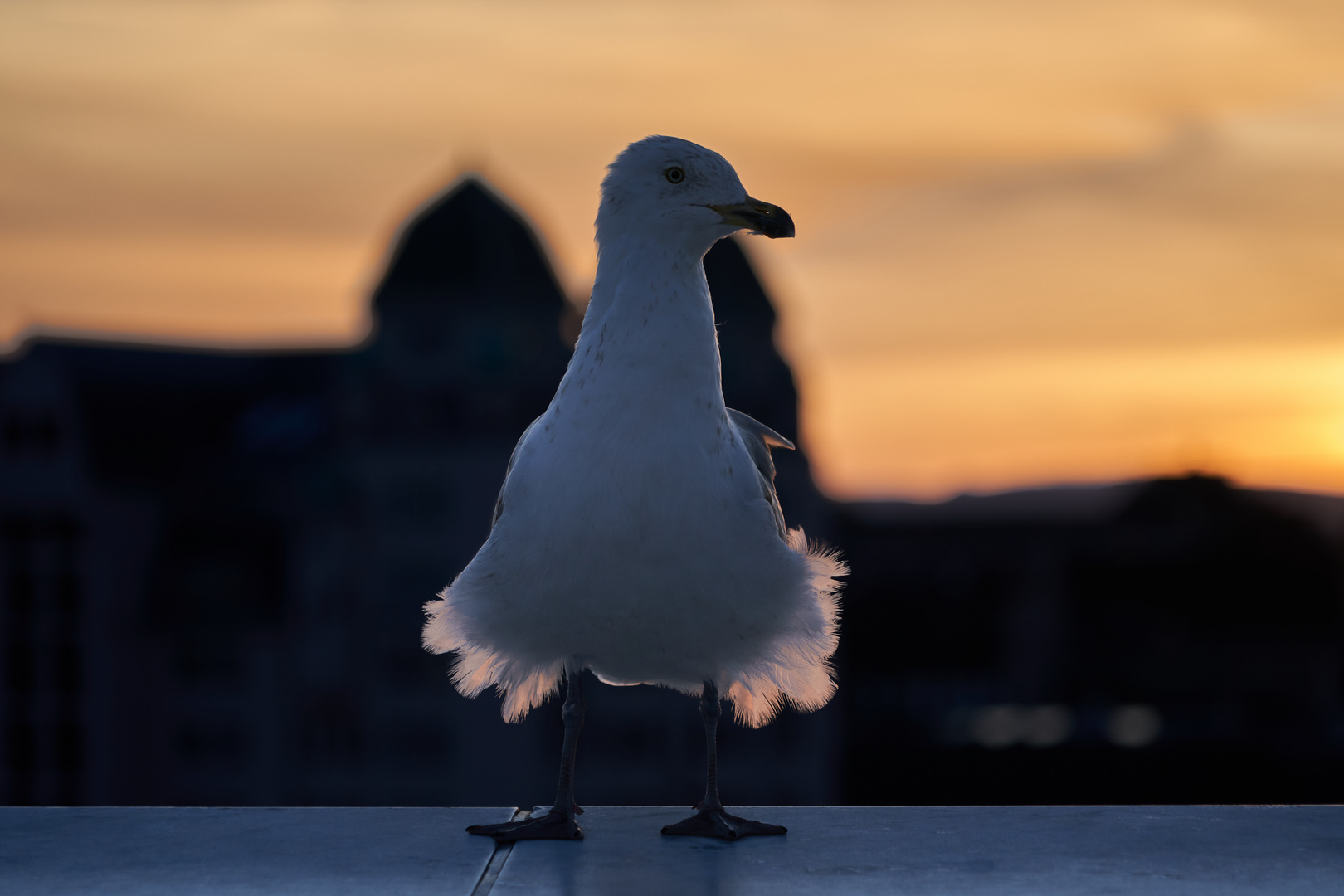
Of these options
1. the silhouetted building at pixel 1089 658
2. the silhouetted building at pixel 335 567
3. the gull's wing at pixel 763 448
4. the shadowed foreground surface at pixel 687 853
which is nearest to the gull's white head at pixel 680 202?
the gull's wing at pixel 763 448

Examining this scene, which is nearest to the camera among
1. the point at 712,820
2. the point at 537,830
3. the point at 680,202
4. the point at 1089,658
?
the point at 537,830

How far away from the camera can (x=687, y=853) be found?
547 cm

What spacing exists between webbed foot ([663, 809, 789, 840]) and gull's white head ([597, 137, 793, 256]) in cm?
234

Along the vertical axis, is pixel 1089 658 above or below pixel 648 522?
below

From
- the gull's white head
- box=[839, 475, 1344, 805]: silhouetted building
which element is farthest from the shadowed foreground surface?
box=[839, 475, 1344, 805]: silhouetted building

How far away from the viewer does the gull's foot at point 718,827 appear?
5750 millimetres

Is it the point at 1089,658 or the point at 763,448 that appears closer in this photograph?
the point at 763,448

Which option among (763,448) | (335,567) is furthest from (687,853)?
(335,567)

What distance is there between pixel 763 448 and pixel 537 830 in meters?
2.25

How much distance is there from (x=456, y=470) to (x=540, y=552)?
71.2 m

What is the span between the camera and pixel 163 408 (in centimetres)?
7969

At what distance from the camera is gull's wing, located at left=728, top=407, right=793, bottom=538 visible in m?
6.45

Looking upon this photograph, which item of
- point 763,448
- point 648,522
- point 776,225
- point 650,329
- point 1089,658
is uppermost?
Result: point 776,225

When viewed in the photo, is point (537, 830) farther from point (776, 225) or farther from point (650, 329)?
point (776, 225)
